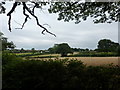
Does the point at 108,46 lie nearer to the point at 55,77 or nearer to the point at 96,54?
the point at 96,54

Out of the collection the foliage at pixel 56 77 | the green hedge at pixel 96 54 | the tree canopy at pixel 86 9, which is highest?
the tree canopy at pixel 86 9

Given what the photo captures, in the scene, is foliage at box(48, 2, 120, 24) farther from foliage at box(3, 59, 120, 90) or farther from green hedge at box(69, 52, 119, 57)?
foliage at box(3, 59, 120, 90)

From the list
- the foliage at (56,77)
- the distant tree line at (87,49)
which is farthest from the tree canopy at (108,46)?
the foliage at (56,77)

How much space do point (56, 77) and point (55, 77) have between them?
0.02 m

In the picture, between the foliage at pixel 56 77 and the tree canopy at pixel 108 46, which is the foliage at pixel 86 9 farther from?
the foliage at pixel 56 77

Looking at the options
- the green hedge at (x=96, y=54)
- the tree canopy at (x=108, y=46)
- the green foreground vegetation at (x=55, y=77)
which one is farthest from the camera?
the tree canopy at (x=108, y=46)

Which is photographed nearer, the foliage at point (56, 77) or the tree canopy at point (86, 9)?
the foliage at point (56, 77)

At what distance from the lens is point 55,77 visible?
129 inches

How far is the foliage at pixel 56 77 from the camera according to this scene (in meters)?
3.26

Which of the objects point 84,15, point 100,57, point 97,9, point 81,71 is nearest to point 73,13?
point 84,15

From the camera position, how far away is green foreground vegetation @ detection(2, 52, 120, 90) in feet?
10.7

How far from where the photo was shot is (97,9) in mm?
11156

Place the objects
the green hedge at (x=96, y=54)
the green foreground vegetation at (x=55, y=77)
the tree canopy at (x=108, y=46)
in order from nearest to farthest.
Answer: the green foreground vegetation at (x=55, y=77)
the green hedge at (x=96, y=54)
the tree canopy at (x=108, y=46)

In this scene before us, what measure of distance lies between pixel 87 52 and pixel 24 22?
341 centimetres
